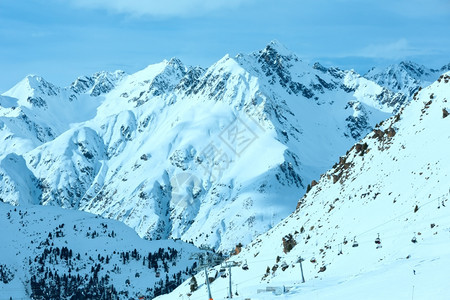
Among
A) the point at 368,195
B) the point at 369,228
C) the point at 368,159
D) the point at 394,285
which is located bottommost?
the point at 394,285

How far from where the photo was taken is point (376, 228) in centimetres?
7056

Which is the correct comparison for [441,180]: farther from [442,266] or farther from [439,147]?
[442,266]

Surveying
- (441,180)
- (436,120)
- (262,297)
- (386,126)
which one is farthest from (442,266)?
(386,126)

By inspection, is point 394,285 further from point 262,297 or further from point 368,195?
point 368,195

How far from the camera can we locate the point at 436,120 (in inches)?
3418

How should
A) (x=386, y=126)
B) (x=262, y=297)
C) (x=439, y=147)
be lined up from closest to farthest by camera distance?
(x=262, y=297) < (x=439, y=147) < (x=386, y=126)

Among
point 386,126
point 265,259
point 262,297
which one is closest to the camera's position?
→ point 262,297

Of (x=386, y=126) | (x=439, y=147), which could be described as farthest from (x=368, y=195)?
(x=386, y=126)

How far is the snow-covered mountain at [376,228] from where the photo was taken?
48125 millimetres

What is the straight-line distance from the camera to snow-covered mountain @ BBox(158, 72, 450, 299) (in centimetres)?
4812

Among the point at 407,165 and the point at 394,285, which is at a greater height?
the point at 407,165

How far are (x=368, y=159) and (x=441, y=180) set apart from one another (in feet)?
105

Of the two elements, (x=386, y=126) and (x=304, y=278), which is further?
(x=386, y=126)

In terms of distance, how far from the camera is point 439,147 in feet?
254
